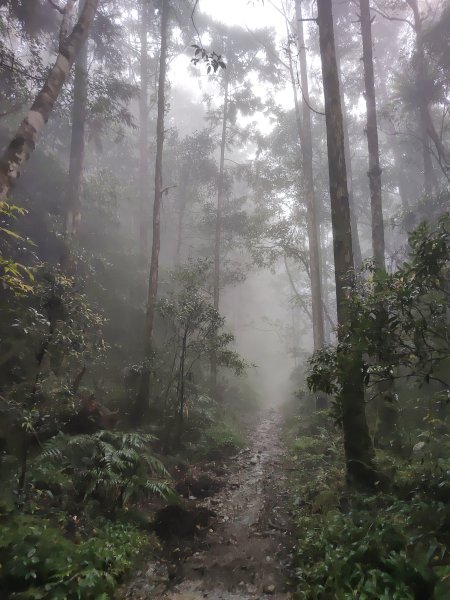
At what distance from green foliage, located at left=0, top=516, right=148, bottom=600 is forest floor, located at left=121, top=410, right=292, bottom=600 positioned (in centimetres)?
34

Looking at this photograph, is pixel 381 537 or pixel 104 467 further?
pixel 104 467

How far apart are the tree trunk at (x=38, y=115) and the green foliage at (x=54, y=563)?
186 inches

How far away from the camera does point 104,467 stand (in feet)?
20.0

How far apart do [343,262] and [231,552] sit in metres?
5.04

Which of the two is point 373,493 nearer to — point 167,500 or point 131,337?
point 167,500

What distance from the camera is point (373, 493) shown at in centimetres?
557

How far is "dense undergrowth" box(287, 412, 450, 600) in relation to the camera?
11.0ft

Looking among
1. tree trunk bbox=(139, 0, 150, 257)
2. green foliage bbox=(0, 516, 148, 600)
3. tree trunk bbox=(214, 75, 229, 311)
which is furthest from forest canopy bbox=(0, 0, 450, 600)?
tree trunk bbox=(139, 0, 150, 257)

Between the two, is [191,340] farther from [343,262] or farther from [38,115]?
[38,115]

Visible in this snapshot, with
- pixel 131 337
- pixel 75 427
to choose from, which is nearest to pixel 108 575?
pixel 75 427

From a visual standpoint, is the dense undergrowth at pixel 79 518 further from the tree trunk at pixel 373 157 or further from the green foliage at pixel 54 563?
the tree trunk at pixel 373 157

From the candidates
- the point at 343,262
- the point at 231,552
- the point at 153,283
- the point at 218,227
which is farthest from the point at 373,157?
the point at 231,552

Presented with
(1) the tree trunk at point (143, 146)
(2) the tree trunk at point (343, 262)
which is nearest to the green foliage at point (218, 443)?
(2) the tree trunk at point (343, 262)

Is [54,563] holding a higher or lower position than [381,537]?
lower
